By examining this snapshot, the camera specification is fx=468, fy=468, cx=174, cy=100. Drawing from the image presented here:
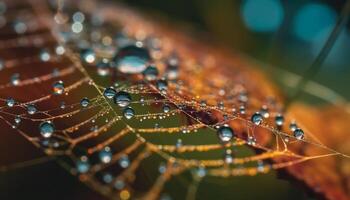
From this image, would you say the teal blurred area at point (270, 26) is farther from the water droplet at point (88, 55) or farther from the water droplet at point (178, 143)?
the water droplet at point (178, 143)

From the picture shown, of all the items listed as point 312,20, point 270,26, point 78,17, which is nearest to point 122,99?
point 78,17

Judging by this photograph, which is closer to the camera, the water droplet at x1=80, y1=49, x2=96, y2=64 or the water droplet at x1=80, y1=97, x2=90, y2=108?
the water droplet at x1=80, y1=97, x2=90, y2=108

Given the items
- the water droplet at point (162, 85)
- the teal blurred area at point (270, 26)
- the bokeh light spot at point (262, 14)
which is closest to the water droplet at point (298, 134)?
the water droplet at point (162, 85)

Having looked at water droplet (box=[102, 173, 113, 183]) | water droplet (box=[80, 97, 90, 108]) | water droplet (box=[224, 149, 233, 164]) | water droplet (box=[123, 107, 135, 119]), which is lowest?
water droplet (box=[102, 173, 113, 183])

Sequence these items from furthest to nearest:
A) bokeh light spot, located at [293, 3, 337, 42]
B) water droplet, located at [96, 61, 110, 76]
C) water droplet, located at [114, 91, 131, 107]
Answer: bokeh light spot, located at [293, 3, 337, 42]
water droplet, located at [96, 61, 110, 76]
water droplet, located at [114, 91, 131, 107]

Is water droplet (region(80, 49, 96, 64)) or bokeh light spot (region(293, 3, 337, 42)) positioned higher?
bokeh light spot (region(293, 3, 337, 42))

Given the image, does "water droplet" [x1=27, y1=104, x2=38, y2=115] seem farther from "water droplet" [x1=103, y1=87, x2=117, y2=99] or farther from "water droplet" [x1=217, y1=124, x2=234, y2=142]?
"water droplet" [x1=217, y1=124, x2=234, y2=142]

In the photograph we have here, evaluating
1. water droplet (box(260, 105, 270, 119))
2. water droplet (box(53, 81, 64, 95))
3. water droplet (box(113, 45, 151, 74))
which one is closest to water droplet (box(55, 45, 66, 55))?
water droplet (box(113, 45, 151, 74))

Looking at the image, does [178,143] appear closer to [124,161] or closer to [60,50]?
[124,161]
